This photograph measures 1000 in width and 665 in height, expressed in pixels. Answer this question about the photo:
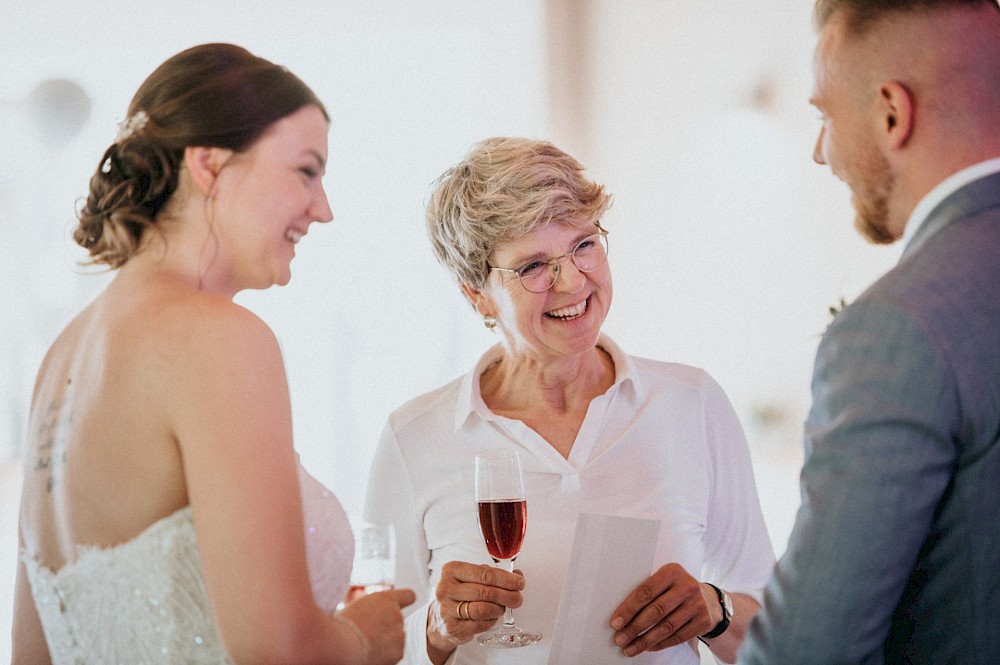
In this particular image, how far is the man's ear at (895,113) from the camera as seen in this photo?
136cm

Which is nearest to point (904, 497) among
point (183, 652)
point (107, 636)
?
point (183, 652)

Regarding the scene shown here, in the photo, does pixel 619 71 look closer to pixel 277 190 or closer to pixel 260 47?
pixel 260 47

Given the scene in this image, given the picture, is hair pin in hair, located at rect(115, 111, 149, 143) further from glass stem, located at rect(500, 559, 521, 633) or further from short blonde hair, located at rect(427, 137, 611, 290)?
glass stem, located at rect(500, 559, 521, 633)

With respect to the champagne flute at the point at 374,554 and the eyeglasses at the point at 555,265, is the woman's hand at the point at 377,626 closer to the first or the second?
the champagne flute at the point at 374,554

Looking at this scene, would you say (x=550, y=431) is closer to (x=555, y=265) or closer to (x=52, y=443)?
(x=555, y=265)

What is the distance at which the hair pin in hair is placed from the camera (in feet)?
4.87

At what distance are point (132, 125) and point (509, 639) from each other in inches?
46.1

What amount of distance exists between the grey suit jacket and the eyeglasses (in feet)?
3.47

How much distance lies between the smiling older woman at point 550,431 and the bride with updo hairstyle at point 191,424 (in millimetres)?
637

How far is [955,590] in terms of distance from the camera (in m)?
1.24

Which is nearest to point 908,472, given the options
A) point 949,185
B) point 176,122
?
point 949,185

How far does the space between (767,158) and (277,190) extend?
3347 mm

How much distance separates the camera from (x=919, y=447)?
3.92ft

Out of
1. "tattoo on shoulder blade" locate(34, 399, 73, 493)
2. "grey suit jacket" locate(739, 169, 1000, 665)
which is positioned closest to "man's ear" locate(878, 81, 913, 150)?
"grey suit jacket" locate(739, 169, 1000, 665)
